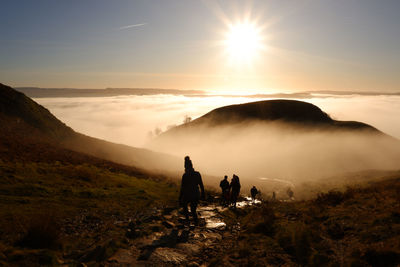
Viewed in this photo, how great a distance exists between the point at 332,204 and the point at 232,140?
11450 cm

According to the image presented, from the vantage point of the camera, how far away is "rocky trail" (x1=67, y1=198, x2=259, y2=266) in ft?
22.4

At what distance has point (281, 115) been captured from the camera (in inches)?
5241

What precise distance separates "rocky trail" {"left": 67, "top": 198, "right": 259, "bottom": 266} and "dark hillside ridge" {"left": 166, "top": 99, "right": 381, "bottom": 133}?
12577 cm

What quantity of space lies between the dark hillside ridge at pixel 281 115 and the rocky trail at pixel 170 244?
126 metres

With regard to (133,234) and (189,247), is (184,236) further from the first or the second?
(133,234)

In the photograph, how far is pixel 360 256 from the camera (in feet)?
21.2

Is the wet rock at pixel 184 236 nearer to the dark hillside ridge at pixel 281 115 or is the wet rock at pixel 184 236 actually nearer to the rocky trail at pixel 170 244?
the rocky trail at pixel 170 244

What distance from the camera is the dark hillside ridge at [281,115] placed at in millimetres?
126375

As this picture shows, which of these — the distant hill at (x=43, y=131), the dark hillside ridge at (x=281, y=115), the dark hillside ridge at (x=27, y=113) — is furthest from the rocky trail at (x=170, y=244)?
the dark hillside ridge at (x=281, y=115)

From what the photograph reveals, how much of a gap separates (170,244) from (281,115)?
132466 mm

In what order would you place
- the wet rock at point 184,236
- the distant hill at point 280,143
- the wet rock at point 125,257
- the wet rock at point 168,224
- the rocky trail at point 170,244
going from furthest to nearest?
the distant hill at point 280,143 → the wet rock at point 168,224 → the wet rock at point 184,236 → the rocky trail at point 170,244 → the wet rock at point 125,257

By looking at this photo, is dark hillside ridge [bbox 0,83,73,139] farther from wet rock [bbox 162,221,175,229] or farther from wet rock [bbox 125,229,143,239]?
wet rock [bbox 125,229,143,239]

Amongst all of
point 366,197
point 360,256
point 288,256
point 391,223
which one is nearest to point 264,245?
point 288,256

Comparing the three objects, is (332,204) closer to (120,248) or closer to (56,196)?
(120,248)
